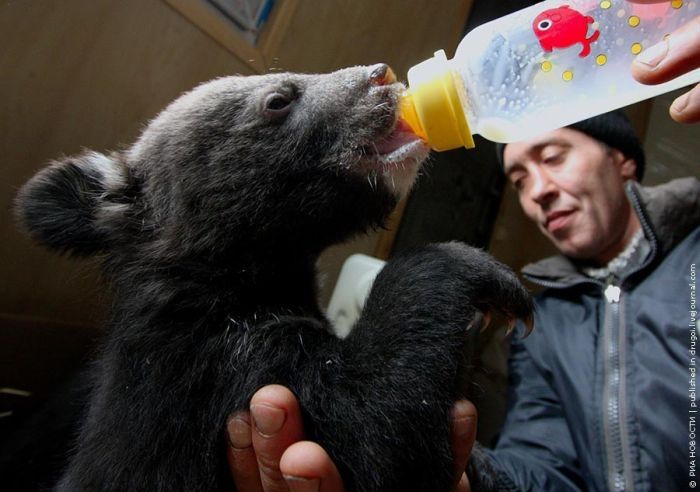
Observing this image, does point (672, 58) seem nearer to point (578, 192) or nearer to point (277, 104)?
point (277, 104)

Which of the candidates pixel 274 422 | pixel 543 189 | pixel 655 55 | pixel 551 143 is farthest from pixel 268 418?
pixel 551 143

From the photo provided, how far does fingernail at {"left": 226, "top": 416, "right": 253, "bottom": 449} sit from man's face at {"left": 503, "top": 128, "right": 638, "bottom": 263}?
1.77 metres

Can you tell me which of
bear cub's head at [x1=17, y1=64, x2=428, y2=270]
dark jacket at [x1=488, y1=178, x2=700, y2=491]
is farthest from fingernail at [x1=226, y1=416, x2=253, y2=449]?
dark jacket at [x1=488, y1=178, x2=700, y2=491]

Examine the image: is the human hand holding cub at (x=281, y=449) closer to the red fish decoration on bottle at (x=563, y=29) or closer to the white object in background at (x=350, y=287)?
the red fish decoration on bottle at (x=563, y=29)

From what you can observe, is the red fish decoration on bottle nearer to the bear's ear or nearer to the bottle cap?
the bottle cap

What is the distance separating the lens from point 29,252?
5.76ft

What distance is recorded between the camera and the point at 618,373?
6.24ft

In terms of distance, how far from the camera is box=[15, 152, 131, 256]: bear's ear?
1.25 metres

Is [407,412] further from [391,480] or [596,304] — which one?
[596,304]

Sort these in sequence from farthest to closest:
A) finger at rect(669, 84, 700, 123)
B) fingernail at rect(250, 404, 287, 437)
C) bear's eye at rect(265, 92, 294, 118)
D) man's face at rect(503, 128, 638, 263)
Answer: man's face at rect(503, 128, 638, 263)
bear's eye at rect(265, 92, 294, 118)
finger at rect(669, 84, 700, 123)
fingernail at rect(250, 404, 287, 437)

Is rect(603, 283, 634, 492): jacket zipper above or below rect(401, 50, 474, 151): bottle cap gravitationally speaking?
below

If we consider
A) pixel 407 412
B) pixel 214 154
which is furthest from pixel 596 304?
pixel 214 154

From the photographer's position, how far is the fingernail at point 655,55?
969 millimetres

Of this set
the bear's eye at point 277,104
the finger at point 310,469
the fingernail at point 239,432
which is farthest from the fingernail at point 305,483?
the bear's eye at point 277,104
